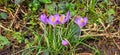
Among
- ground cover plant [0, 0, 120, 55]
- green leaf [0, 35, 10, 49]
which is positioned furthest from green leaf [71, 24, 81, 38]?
green leaf [0, 35, 10, 49]

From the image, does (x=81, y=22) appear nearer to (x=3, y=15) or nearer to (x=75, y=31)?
(x=75, y=31)

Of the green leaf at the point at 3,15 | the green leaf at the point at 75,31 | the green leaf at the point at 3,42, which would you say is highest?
the green leaf at the point at 3,15

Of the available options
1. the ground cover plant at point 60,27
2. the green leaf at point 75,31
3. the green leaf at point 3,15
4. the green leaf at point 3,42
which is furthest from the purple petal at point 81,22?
the green leaf at point 3,15

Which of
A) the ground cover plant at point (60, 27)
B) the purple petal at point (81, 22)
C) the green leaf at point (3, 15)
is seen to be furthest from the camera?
the green leaf at point (3, 15)

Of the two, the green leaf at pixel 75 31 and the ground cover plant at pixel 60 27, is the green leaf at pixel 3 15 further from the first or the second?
the green leaf at pixel 75 31

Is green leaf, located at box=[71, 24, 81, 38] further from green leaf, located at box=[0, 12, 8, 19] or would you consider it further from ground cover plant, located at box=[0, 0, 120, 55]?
green leaf, located at box=[0, 12, 8, 19]

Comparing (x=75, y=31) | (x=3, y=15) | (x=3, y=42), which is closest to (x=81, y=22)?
(x=75, y=31)

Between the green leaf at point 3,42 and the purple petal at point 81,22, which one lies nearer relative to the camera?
the purple petal at point 81,22

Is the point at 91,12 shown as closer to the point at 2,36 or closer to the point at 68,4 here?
the point at 68,4
